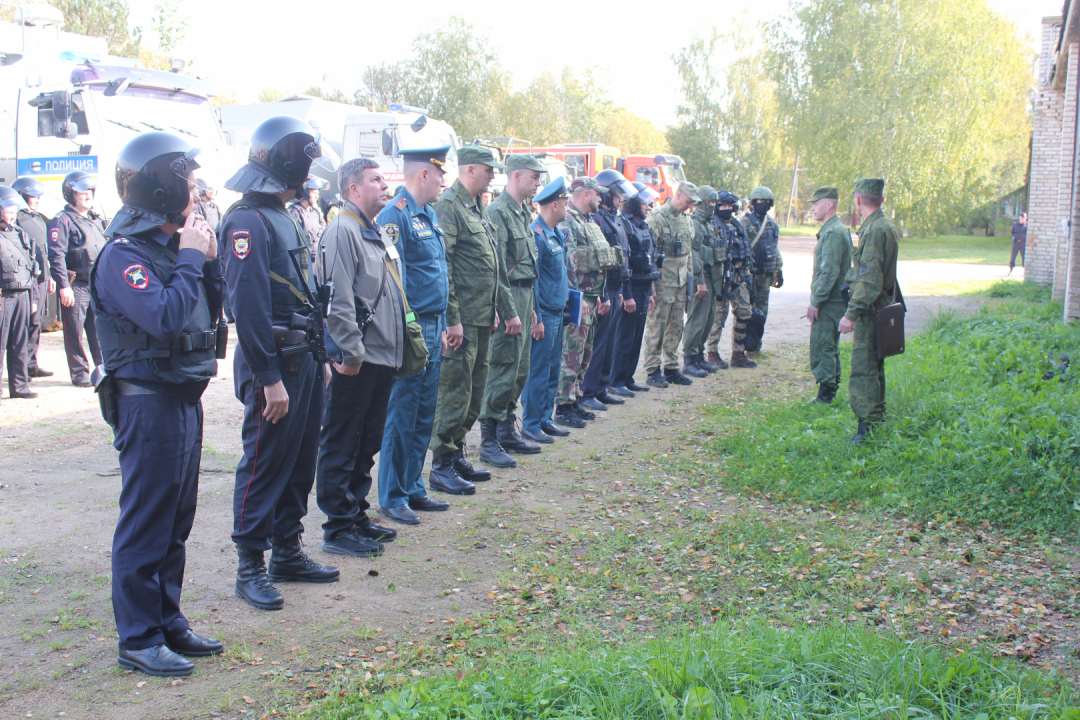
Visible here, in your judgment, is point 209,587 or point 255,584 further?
point 209,587

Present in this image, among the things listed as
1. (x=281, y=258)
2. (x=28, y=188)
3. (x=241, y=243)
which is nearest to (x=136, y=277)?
(x=241, y=243)

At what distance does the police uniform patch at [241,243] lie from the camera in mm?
3553

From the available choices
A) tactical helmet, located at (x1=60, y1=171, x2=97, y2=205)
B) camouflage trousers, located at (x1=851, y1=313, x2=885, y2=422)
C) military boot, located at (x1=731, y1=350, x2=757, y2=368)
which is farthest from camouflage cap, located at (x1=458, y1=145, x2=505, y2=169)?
military boot, located at (x1=731, y1=350, x2=757, y2=368)

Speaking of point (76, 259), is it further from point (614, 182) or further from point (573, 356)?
point (614, 182)

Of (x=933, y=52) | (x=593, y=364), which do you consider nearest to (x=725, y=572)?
(x=593, y=364)

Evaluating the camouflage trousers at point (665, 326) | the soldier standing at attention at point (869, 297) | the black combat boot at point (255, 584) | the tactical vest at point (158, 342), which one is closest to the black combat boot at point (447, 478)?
the black combat boot at point (255, 584)

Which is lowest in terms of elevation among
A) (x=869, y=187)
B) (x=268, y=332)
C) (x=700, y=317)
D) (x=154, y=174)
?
(x=700, y=317)

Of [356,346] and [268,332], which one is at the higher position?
[268,332]

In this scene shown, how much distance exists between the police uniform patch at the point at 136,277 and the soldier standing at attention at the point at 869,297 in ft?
16.8

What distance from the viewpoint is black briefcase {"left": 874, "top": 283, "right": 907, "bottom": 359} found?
6207 mm

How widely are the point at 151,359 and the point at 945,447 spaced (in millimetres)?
5160

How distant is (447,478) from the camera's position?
572 cm

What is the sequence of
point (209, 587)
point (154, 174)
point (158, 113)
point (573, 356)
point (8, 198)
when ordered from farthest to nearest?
point (158, 113)
point (8, 198)
point (573, 356)
point (209, 587)
point (154, 174)

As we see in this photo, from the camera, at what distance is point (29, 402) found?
26.5 ft
